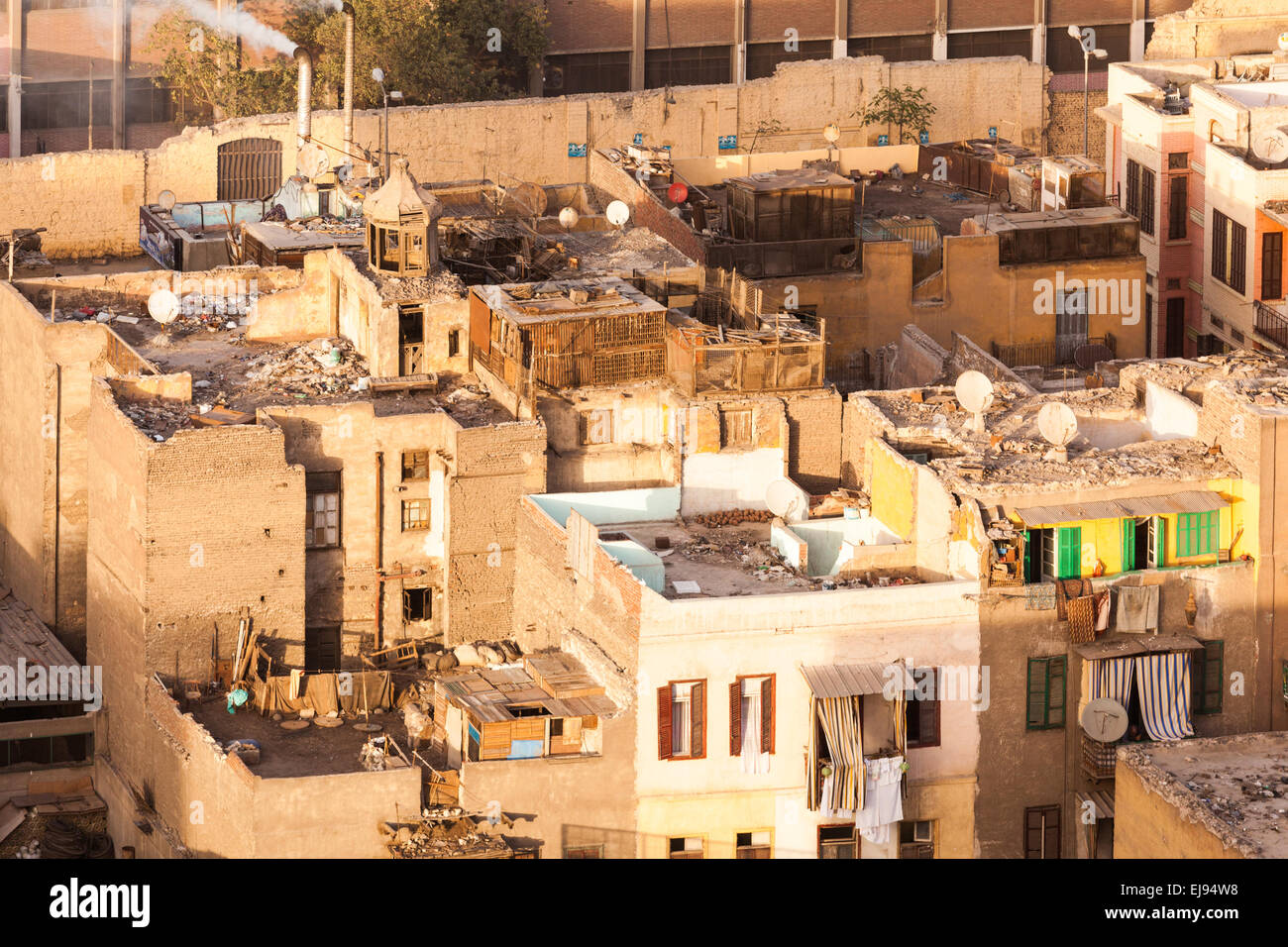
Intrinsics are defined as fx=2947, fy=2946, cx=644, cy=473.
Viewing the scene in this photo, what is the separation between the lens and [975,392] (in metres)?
63.8

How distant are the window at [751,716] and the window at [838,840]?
2258mm

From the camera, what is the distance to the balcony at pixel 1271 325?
82062 mm

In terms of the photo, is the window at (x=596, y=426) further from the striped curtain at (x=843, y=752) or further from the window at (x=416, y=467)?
the striped curtain at (x=843, y=752)

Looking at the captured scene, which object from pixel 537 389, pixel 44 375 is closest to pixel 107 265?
pixel 44 375

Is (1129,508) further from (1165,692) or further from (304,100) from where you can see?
(304,100)

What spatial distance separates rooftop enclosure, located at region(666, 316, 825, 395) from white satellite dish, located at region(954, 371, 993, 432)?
4.87m

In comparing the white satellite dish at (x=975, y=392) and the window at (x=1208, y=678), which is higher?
the white satellite dish at (x=975, y=392)

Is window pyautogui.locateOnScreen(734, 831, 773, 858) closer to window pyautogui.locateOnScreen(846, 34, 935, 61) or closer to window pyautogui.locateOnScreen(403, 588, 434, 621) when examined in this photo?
window pyautogui.locateOnScreen(403, 588, 434, 621)

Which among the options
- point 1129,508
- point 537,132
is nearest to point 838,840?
point 1129,508

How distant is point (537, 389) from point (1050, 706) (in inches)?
579

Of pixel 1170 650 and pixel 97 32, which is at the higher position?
pixel 97 32

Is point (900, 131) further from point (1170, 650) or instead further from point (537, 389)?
point (1170, 650)

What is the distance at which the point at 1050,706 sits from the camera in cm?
6038

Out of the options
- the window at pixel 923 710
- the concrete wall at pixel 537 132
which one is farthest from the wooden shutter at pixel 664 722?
the concrete wall at pixel 537 132
